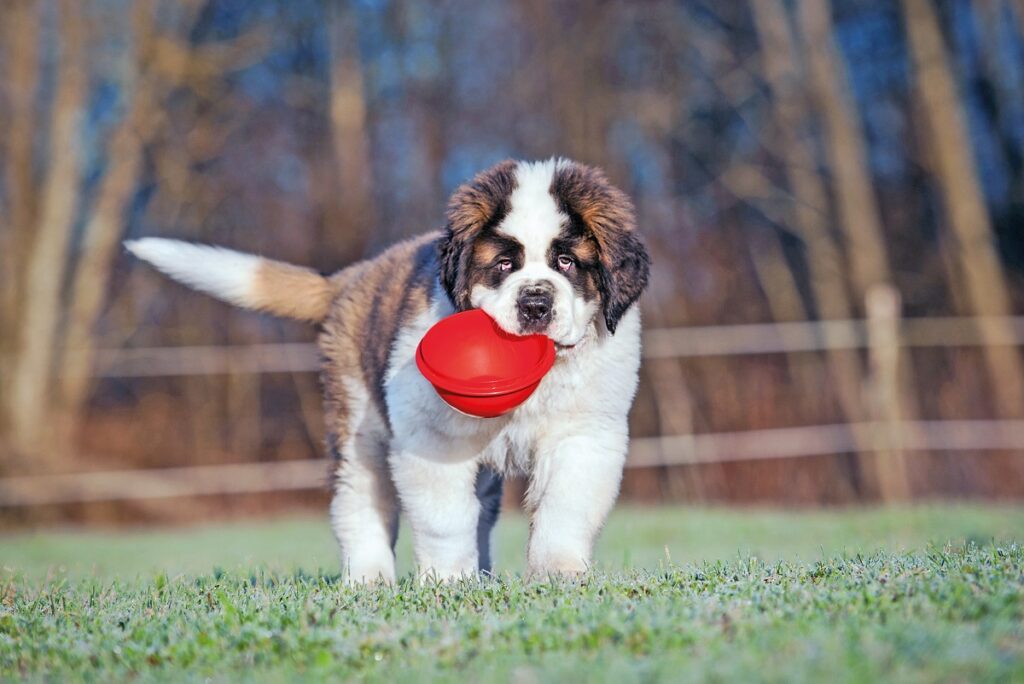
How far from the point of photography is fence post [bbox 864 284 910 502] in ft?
36.1

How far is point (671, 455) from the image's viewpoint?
12.2 meters

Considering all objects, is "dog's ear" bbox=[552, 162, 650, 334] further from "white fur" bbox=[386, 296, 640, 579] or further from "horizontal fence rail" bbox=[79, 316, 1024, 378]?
"horizontal fence rail" bbox=[79, 316, 1024, 378]

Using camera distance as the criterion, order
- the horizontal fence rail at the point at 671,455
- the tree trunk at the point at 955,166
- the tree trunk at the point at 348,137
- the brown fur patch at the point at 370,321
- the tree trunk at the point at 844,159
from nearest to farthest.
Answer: the brown fur patch at the point at 370,321 < the horizontal fence rail at the point at 671,455 < the tree trunk at the point at 955,166 < the tree trunk at the point at 844,159 < the tree trunk at the point at 348,137

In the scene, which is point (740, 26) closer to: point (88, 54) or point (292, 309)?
point (88, 54)

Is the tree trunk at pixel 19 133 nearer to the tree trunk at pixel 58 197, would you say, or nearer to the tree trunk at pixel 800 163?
the tree trunk at pixel 58 197

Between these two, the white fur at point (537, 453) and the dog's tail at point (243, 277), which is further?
the dog's tail at point (243, 277)

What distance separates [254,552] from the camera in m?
8.28

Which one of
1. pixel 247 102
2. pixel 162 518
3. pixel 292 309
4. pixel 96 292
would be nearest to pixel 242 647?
pixel 292 309

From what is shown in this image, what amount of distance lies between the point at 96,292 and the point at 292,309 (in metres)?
9.79

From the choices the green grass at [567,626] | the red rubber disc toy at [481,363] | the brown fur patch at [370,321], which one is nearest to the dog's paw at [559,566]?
the green grass at [567,626]

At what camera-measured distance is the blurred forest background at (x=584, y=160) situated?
1266 cm

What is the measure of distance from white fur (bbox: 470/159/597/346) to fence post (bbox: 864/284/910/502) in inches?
297

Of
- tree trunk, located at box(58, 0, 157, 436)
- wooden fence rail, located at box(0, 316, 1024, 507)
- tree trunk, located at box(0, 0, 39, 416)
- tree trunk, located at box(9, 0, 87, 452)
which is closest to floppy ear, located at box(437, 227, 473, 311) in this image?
wooden fence rail, located at box(0, 316, 1024, 507)

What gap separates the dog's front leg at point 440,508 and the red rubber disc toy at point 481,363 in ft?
1.11
